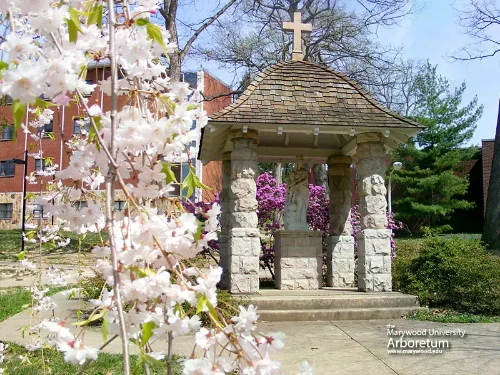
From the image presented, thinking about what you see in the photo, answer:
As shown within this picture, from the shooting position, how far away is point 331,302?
7480 millimetres

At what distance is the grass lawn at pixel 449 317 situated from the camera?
7.25 meters

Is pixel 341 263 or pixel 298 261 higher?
pixel 298 261

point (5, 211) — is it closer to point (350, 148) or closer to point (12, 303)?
point (12, 303)

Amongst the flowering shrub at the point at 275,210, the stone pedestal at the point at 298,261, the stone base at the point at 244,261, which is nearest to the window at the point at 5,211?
the flowering shrub at the point at 275,210

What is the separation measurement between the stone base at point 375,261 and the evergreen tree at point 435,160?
1921cm

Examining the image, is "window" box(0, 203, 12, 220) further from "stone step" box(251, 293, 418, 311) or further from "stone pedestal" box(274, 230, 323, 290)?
"stone step" box(251, 293, 418, 311)

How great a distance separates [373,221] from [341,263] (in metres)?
1.77

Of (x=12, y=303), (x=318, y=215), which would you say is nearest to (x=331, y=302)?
(x=318, y=215)

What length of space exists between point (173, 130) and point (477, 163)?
3393cm

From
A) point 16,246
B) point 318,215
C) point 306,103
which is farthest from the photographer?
point 16,246

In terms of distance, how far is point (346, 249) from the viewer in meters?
9.80

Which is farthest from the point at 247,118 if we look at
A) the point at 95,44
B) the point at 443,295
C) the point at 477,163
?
the point at 477,163

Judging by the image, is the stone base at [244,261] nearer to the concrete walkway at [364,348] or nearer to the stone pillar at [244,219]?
the stone pillar at [244,219]

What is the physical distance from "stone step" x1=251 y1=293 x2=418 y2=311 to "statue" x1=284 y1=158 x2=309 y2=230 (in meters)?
2.05
